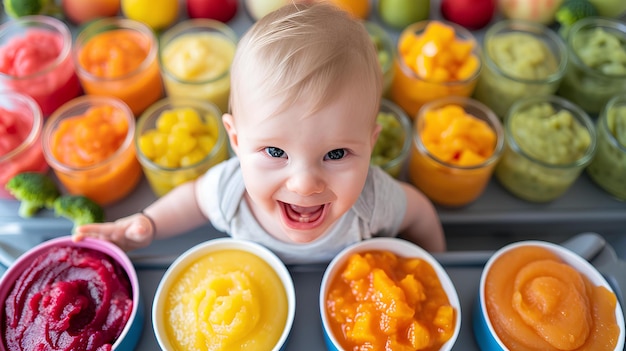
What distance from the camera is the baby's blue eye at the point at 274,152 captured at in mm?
996

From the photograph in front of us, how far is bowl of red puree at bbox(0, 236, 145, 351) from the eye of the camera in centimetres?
109

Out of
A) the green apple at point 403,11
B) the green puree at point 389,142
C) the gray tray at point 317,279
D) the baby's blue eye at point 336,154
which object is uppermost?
the baby's blue eye at point 336,154

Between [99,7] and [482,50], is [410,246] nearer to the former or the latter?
[482,50]

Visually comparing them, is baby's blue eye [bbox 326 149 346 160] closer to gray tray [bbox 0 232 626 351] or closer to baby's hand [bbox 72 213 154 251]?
gray tray [bbox 0 232 626 351]

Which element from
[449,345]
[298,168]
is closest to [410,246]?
[449,345]

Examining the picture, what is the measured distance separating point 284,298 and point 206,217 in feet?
1.08

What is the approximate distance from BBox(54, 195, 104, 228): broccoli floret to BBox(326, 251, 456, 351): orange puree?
0.64m

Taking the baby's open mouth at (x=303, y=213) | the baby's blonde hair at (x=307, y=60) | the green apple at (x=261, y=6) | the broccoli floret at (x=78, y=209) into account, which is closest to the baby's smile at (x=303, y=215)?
the baby's open mouth at (x=303, y=213)

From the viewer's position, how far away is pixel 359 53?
962 mm

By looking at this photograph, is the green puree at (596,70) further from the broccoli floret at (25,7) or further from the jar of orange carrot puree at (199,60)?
the broccoli floret at (25,7)

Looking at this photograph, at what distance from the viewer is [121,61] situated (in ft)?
5.29

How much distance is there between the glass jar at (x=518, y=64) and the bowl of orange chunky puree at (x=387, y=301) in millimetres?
669

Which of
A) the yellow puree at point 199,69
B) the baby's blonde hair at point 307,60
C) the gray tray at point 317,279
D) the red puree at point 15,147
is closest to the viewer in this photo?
the baby's blonde hair at point 307,60

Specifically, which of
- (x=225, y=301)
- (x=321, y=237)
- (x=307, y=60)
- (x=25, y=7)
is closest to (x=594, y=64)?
(x=321, y=237)
